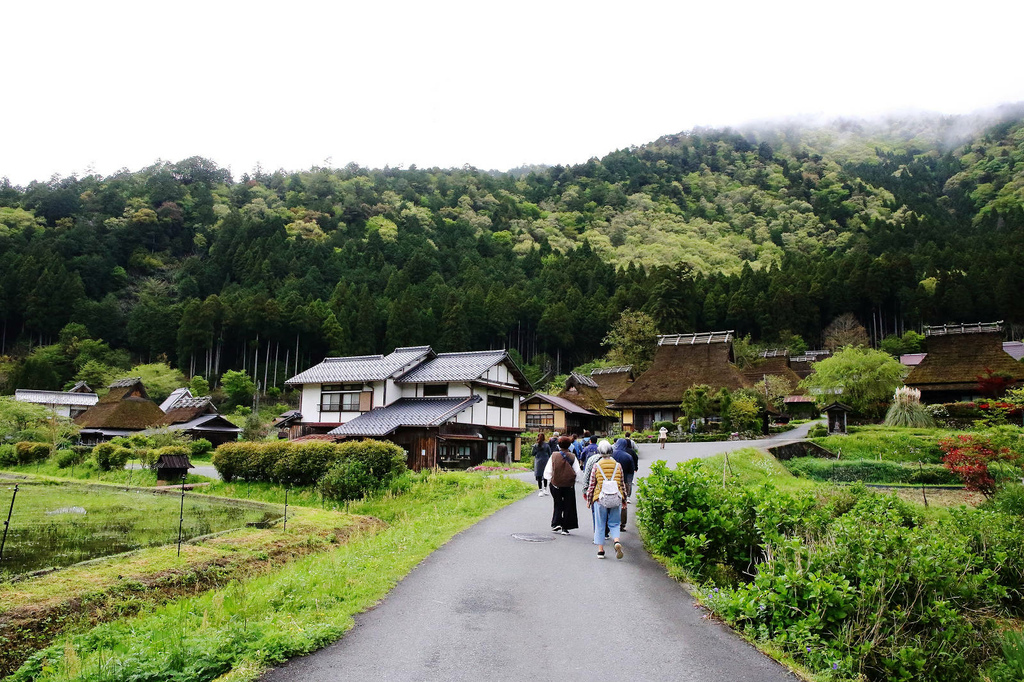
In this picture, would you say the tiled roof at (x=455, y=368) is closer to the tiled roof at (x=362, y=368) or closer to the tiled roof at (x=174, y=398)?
the tiled roof at (x=362, y=368)

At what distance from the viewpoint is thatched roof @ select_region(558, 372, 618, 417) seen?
42281mm

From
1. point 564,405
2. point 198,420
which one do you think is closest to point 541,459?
point 564,405

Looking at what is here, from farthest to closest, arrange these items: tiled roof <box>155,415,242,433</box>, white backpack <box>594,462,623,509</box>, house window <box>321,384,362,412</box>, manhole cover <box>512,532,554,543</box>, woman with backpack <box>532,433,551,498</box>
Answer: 1. tiled roof <box>155,415,242,433</box>
2. house window <box>321,384,362,412</box>
3. woman with backpack <box>532,433,551,498</box>
4. manhole cover <box>512,532,554,543</box>
5. white backpack <box>594,462,623,509</box>

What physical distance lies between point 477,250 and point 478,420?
57569 millimetres

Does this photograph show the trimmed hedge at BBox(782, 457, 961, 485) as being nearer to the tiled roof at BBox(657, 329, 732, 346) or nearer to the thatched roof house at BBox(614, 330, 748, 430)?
the thatched roof house at BBox(614, 330, 748, 430)

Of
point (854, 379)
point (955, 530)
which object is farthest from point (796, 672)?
point (854, 379)

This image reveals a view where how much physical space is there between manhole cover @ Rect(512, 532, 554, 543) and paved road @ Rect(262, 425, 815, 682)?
1023mm

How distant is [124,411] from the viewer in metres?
39.6

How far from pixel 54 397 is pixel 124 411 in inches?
431

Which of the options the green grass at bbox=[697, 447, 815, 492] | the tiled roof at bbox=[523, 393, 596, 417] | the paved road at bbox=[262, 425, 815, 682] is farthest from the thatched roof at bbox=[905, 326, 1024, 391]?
the paved road at bbox=[262, 425, 815, 682]

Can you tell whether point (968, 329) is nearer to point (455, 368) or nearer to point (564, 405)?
point (564, 405)

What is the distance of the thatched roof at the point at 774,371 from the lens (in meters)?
45.7

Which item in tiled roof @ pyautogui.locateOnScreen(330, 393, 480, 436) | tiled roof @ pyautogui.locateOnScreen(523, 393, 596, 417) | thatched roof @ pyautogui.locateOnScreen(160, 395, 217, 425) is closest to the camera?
tiled roof @ pyautogui.locateOnScreen(330, 393, 480, 436)

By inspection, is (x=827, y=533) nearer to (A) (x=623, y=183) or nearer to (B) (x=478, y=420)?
(B) (x=478, y=420)
